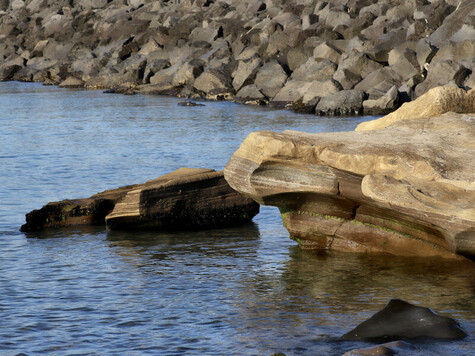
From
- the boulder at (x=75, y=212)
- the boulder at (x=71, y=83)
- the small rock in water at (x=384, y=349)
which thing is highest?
the boulder at (x=71, y=83)

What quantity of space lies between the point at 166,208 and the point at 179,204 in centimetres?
29

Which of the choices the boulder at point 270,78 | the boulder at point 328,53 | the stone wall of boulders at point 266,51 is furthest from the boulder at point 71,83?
the boulder at point 328,53

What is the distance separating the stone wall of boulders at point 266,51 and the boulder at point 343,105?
51 mm

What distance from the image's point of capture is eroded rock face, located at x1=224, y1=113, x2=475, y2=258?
11805 mm

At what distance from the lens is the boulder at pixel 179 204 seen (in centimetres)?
1675

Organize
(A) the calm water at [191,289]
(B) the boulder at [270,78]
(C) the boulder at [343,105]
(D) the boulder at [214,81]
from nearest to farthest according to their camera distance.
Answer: (A) the calm water at [191,289] < (C) the boulder at [343,105] < (B) the boulder at [270,78] < (D) the boulder at [214,81]

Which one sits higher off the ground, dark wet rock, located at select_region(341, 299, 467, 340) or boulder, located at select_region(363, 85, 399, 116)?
boulder, located at select_region(363, 85, 399, 116)

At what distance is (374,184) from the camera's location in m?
12.1

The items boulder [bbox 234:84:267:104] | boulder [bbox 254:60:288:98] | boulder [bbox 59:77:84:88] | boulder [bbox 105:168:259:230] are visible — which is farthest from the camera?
boulder [bbox 59:77:84:88]

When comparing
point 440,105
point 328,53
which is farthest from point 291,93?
point 440,105

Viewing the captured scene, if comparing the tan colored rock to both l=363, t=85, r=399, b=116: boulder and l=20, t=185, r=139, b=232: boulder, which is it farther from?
l=363, t=85, r=399, b=116: boulder

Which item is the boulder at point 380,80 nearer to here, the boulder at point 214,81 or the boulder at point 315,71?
the boulder at point 315,71

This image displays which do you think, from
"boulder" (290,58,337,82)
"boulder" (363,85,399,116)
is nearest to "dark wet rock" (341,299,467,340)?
"boulder" (363,85,399,116)

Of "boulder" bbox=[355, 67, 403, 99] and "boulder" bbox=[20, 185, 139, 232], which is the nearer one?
"boulder" bbox=[20, 185, 139, 232]
